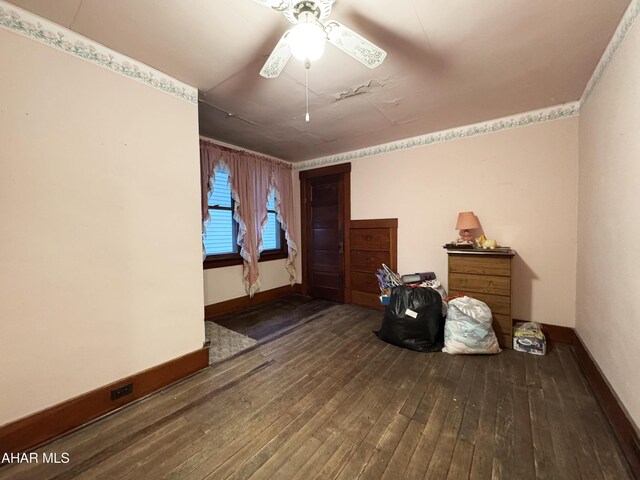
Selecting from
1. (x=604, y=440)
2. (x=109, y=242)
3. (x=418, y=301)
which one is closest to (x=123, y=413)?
(x=109, y=242)

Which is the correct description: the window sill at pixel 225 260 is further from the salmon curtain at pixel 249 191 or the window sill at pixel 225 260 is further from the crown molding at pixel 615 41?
the crown molding at pixel 615 41

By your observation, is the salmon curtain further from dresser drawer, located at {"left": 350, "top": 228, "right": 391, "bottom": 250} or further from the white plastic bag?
the white plastic bag

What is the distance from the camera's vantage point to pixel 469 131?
282cm

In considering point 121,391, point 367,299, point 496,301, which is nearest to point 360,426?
point 121,391

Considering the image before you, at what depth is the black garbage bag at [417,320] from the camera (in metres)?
2.33

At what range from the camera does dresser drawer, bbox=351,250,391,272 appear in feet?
11.4

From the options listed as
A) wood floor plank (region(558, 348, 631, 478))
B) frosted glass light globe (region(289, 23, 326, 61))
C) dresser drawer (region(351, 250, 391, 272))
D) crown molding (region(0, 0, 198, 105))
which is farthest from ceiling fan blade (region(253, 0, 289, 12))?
dresser drawer (region(351, 250, 391, 272))

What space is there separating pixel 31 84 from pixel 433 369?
3228 millimetres

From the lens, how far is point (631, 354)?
1.31 meters

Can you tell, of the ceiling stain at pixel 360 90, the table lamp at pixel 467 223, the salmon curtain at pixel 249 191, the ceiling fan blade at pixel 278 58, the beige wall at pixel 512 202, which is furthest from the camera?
the salmon curtain at pixel 249 191

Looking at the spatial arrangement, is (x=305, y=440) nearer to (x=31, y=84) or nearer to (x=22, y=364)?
(x=22, y=364)

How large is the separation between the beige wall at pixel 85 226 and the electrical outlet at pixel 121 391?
2.9 inches

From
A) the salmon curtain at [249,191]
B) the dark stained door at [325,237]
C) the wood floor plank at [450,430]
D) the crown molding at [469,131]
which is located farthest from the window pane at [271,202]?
the wood floor plank at [450,430]

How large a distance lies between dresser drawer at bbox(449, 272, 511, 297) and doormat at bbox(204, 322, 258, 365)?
2.17 meters
